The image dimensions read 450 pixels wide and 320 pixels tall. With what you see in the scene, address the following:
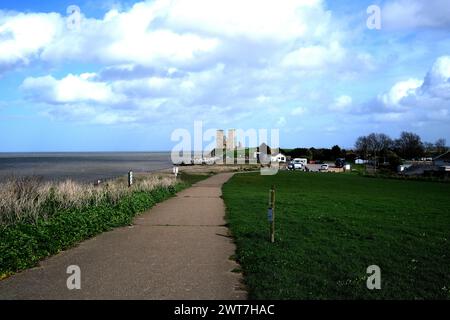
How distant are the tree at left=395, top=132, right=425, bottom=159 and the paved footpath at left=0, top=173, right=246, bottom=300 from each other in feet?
429

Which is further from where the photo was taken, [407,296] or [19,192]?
[19,192]

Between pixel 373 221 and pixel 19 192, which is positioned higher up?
pixel 19 192

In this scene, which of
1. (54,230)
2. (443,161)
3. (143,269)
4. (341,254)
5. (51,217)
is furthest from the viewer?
(443,161)

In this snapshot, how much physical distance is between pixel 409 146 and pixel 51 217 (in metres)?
137

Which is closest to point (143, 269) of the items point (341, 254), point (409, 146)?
point (341, 254)

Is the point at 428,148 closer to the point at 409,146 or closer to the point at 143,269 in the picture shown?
the point at 409,146

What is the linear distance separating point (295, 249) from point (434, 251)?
10.0ft

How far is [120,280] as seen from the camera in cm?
703

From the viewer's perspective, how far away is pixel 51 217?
35.4ft

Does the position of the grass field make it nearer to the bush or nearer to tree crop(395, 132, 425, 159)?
the bush

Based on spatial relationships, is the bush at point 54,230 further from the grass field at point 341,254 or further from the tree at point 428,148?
the tree at point 428,148

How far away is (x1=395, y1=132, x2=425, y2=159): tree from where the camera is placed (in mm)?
130975

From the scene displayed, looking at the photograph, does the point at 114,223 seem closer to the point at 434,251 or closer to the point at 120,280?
the point at 120,280
